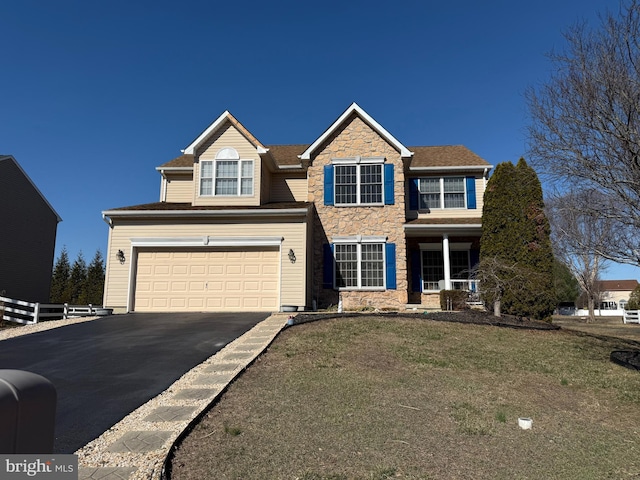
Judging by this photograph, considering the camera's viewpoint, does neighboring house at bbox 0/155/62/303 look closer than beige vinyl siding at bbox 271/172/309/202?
No

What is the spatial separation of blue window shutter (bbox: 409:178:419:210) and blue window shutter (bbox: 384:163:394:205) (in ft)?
5.61

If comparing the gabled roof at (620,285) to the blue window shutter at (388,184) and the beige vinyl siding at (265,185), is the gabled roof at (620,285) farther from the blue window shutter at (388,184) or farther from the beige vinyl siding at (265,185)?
the beige vinyl siding at (265,185)

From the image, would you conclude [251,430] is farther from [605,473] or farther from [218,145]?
[218,145]

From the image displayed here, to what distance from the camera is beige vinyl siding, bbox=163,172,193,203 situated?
63.1 ft

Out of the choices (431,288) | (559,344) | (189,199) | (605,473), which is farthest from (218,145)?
(605,473)

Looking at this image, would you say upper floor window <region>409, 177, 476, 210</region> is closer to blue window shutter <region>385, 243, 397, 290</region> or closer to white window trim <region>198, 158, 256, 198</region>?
blue window shutter <region>385, 243, 397, 290</region>

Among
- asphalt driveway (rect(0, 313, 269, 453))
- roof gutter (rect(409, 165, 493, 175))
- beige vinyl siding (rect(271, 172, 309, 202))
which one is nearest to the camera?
asphalt driveway (rect(0, 313, 269, 453))

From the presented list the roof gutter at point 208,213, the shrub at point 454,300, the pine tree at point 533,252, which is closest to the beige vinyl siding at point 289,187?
the roof gutter at point 208,213

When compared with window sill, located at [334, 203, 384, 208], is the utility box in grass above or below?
below

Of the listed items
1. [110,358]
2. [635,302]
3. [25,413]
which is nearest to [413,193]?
[110,358]

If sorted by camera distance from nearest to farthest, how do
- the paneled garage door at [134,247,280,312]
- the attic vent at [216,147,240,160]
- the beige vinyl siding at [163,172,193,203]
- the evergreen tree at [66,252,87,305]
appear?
the paneled garage door at [134,247,280,312], the attic vent at [216,147,240,160], the beige vinyl siding at [163,172,193,203], the evergreen tree at [66,252,87,305]

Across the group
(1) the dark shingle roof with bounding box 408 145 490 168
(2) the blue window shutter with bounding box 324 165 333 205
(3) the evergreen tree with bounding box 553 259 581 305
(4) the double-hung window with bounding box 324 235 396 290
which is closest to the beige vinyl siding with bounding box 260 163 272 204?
(2) the blue window shutter with bounding box 324 165 333 205

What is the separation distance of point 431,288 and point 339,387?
484 inches

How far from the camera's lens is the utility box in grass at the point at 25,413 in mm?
2066
